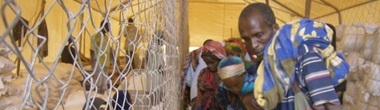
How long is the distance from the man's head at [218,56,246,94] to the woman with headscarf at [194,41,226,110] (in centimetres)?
53

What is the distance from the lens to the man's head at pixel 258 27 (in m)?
1.34

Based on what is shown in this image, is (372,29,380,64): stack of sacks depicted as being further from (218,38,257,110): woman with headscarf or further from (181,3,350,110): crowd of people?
(181,3,350,110): crowd of people

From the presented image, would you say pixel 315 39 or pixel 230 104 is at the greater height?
pixel 315 39

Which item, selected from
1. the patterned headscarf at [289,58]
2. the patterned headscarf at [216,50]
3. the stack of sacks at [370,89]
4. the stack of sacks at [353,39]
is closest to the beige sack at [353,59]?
the stack of sacks at [353,39]

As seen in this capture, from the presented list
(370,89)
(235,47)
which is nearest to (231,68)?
(235,47)

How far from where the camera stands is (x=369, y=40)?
8.61ft

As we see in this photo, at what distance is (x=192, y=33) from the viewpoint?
30.4 feet

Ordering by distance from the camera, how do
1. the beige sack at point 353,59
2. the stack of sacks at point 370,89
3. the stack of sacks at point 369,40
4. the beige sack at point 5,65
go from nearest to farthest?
1. the beige sack at point 5,65
2. the stack of sacks at point 370,89
3. the stack of sacks at point 369,40
4. the beige sack at point 353,59

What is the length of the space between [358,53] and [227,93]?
1574 mm

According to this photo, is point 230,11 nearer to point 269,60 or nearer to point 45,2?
point 45,2

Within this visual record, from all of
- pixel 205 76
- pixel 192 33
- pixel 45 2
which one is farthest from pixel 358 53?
pixel 192 33

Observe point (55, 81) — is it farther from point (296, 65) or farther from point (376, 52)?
point (376, 52)

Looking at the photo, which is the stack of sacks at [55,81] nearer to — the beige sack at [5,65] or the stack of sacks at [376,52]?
the beige sack at [5,65]

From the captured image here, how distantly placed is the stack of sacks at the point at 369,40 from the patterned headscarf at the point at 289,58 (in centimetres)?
173
